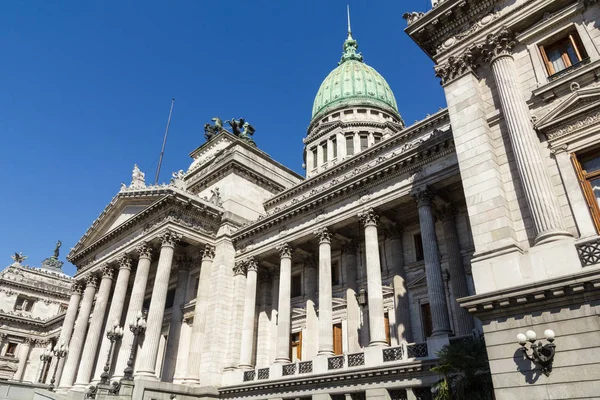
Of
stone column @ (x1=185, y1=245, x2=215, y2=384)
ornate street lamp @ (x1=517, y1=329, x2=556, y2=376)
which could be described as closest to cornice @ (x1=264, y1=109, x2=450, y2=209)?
stone column @ (x1=185, y1=245, x2=215, y2=384)

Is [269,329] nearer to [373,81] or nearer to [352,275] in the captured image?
[352,275]

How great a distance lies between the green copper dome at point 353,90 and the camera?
56531 mm

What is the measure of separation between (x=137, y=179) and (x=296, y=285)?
16.9 meters

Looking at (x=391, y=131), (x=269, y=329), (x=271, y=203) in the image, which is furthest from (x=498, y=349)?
(x=391, y=131)

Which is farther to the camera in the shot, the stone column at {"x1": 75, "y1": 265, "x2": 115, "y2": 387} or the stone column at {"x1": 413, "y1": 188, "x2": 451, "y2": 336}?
the stone column at {"x1": 75, "y1": 265, "x2": 115, "y2": 387}

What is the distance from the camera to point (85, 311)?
3559 cm

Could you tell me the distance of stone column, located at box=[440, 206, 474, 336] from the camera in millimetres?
19781

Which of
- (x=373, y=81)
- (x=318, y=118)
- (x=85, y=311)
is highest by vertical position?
(x=373, y=81)

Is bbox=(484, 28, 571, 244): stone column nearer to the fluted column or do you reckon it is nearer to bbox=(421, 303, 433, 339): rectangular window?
bbox=(421, 303, 433, 339): rectangular window

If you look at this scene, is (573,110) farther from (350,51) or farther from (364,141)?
(350,51)

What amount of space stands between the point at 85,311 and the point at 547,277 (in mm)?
34647

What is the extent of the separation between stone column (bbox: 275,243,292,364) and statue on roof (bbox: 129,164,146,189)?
14.9 metres

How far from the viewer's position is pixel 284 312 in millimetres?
26938

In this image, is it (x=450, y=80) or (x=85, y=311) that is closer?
(x=450, y=80)
